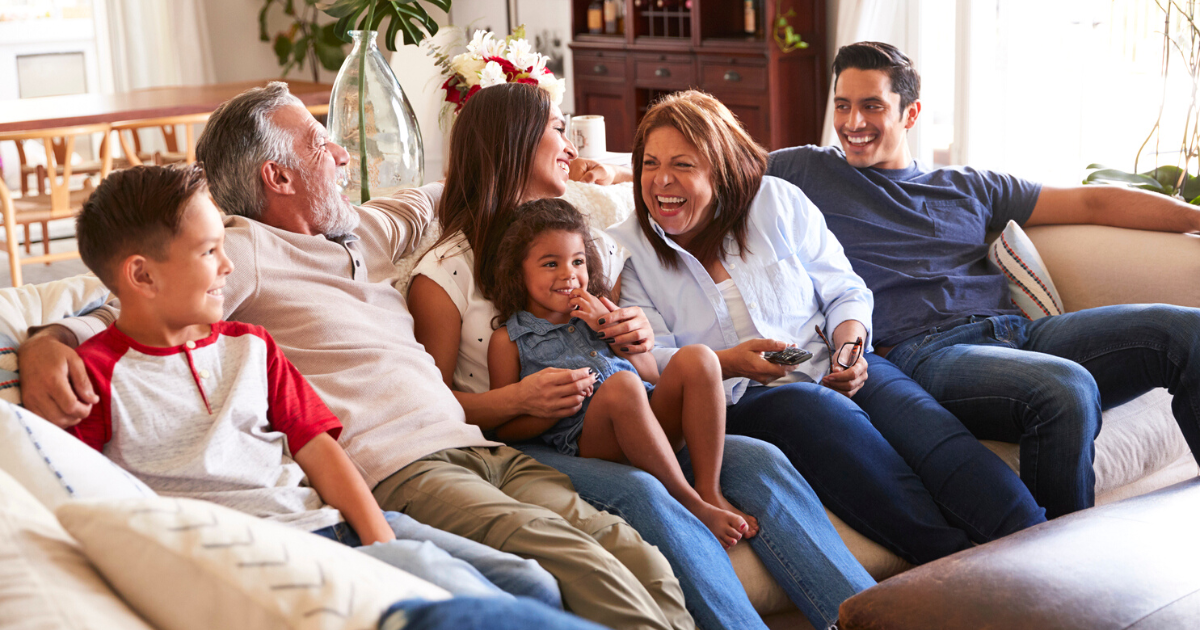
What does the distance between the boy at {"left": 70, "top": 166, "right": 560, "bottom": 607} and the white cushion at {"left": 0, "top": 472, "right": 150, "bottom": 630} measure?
0.35 meters

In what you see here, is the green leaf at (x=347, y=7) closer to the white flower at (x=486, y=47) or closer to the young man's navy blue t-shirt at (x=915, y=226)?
the white flower at (x=486, y=47)

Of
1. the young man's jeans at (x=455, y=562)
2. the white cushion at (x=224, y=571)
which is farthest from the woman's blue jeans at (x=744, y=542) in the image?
the white cushion at (x=224, y=571)

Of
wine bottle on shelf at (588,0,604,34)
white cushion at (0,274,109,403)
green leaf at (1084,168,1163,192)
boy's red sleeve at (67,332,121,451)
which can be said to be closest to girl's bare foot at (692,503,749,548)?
boy's red sleeve at (67,332,121,451)

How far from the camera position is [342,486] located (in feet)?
4.37

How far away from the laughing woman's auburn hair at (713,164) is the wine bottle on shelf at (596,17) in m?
3.85

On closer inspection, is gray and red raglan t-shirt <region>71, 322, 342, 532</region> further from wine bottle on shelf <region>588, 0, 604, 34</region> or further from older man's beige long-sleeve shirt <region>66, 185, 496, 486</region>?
wine bottle on shelf <region>588, 0, 604, 34</region>

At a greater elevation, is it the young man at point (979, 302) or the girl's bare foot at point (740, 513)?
the young man at point (979, 302)

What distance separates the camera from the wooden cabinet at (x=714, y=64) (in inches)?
186

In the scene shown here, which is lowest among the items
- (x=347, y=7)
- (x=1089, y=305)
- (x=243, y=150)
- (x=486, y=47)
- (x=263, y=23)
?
(x=1089, y=305)

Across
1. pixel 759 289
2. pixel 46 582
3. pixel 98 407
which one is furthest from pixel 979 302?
pixel 46 582

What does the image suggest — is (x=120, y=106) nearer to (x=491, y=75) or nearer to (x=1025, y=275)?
(x=491, y=75)

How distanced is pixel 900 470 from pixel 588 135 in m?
1.46

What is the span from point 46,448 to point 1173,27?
13.6 ft

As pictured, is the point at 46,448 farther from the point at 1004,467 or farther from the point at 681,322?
the point at 1004,467
